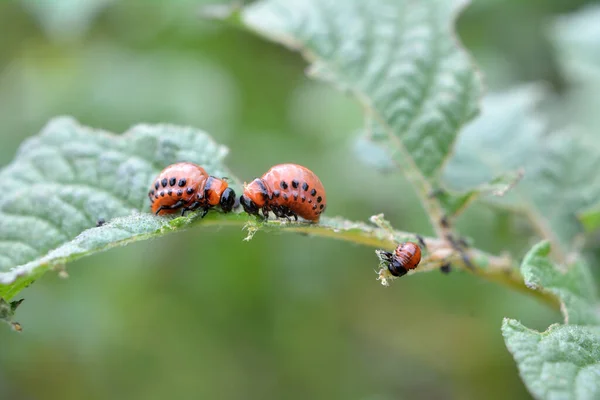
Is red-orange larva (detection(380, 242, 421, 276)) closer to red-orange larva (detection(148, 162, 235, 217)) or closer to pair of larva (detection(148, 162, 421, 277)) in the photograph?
pair of larva (detection(148, 162, 421, 277))

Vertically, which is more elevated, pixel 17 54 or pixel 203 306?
pixel 17 54

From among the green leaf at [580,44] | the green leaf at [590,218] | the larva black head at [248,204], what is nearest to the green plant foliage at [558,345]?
the green leaf at [590,218]

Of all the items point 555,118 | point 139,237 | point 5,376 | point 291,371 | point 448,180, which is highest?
point 555,118

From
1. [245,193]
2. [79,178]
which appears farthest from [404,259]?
[79,178]

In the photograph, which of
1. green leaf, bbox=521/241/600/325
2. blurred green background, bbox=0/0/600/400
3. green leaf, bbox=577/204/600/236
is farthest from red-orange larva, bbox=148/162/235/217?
blurred green background, bbox=0/0/600/400

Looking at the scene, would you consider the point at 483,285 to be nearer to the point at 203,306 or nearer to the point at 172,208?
the point at 203,306

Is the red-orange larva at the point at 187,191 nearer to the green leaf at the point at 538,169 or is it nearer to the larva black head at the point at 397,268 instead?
the larva black head at the point at 397,268

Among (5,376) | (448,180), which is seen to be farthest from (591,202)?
(5,376)

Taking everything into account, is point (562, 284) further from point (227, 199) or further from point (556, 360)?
point (227, 199)
